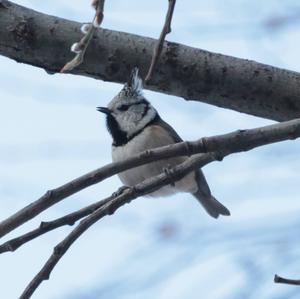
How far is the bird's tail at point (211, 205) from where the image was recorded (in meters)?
4.51

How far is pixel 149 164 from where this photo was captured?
160 inches

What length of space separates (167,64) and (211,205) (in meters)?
1.86

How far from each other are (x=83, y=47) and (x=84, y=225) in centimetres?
47

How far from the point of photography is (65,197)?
1.92m

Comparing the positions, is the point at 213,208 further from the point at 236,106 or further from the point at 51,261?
the point at 51,261

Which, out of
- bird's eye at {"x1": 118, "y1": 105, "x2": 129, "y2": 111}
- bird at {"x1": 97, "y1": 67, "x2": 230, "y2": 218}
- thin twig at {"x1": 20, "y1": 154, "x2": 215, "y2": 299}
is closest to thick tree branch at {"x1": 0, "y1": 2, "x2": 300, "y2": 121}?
thin twig at {"x1": 20, "y1": 154, "x2": 215, "y2": 299}

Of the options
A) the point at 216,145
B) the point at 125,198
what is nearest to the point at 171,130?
the point at 125,198

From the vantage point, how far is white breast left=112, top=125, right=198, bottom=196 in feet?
13.4

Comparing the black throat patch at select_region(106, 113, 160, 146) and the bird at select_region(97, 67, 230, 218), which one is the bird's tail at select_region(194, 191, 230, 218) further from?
the black throat patch at select_region(106, 113, 160, 146)

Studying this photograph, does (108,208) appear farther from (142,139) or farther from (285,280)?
(142,139)

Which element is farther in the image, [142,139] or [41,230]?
[142,139]

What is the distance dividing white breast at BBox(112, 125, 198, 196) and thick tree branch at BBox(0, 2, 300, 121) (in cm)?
125

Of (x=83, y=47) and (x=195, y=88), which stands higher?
(x=195, y=88)

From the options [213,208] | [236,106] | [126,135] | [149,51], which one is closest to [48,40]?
[149,51]
